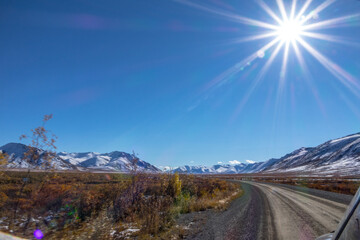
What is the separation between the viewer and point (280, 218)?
8508 mm

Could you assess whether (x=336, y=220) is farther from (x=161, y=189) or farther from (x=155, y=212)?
(x=161, y=189)

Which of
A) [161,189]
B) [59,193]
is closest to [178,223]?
[161,189]

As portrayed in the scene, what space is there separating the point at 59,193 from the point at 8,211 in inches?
98.8

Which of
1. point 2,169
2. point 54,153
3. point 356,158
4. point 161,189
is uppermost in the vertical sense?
point 356,158

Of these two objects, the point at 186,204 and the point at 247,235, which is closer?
the point at 247,235

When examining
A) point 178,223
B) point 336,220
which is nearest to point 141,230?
point 178,223

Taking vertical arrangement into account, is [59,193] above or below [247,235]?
above

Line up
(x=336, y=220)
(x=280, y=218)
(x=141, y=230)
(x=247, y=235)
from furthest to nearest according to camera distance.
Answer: (x=280, y=218)
(x=336, y=220)
(x=141, y=230)
(x=247, y=235)

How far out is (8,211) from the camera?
8883 mm

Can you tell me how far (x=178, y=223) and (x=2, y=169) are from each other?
7.69 metres

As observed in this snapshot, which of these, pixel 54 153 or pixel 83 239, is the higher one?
pixel 54 153

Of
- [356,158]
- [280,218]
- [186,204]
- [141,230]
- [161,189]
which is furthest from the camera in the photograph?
[356,158]

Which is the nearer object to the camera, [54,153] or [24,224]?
[24,224]

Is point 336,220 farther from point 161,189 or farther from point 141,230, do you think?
point 161,189
